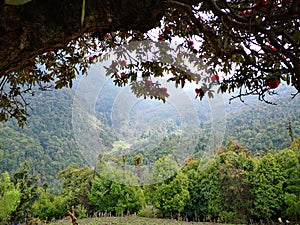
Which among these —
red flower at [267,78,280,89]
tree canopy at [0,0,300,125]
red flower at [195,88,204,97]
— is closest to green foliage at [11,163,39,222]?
tree canopy at [0,0,300,125]

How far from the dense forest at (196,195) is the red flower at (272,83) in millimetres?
4239

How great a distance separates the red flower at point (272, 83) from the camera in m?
0.94

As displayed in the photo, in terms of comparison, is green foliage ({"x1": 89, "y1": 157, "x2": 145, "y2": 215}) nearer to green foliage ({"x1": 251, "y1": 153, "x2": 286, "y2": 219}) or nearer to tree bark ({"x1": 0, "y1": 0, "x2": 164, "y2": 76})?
green foliage ({"x1": 251, "y1": 153, "x2": 286, "y2": 219})

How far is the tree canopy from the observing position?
1.68 feet

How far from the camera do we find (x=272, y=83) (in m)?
0.96

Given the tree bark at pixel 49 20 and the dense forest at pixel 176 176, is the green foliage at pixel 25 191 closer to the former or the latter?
the dense forest at pixel 176 176

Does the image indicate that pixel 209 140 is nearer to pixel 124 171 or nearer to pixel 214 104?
pixel 214 104

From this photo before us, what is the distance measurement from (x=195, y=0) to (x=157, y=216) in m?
6.78

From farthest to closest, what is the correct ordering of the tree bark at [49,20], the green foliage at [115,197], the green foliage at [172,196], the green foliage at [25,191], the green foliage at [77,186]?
1. the green foliage at [77,186]
2. the green foliage at [115,197]
3. the green foliage at [25,191]
4. the green foliage at [172,196]
5. the tree bark at [49,20]

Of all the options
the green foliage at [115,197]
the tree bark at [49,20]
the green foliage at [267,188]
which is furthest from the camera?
the green foliage at [115,197]

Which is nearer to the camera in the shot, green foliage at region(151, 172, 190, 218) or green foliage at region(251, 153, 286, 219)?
green foliage at region(251, 153, 286, 219)

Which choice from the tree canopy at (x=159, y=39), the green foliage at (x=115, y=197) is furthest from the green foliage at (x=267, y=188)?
the tree canopy at (x=159, y=39)

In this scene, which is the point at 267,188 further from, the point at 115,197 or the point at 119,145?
the point at 119,145

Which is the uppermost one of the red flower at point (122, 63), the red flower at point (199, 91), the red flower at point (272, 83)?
the red flower at point (122, 63)
